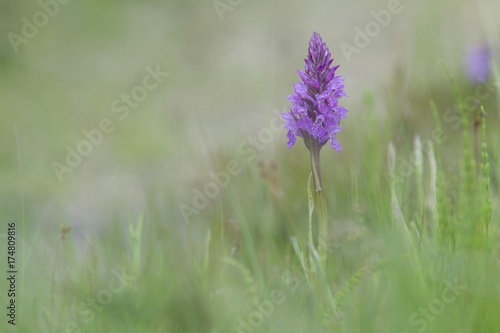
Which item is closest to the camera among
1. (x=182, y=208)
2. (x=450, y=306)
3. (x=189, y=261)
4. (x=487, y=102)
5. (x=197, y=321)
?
(x=450, y=306)

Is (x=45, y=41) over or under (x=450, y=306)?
over

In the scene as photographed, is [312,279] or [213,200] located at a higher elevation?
[213,200]

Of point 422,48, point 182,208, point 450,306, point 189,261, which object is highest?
point 422,48

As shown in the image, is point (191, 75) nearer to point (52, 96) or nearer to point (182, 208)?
point (52, 96)

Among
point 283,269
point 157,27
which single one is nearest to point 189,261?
point 283,269

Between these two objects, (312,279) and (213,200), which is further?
(213,200)

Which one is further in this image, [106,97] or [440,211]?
[106,97]

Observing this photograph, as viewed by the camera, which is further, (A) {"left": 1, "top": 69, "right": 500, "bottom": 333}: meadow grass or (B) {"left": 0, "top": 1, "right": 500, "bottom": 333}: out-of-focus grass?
(B) {"left": 0, "top": 1, "right": 500, "bottom": 333}: out-of-focus grass

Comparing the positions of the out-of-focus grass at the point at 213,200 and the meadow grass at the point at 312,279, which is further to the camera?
the out-of-focus grass at the point at 213,200
